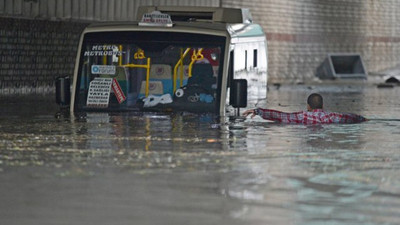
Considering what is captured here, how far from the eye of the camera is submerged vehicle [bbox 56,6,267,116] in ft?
55.6

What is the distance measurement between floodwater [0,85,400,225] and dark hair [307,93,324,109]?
31cm

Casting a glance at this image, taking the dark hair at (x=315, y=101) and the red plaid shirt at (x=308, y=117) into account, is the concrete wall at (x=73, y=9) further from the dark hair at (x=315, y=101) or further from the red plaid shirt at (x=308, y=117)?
the dark hair at (x=315, y=101)

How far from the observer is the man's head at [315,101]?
56.0ft

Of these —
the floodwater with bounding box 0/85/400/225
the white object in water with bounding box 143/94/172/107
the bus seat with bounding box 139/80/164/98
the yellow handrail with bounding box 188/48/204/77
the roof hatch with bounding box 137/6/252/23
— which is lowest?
the floodwater with bounding box 0/85/400/225

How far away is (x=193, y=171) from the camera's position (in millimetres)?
11781

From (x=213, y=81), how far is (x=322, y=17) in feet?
102

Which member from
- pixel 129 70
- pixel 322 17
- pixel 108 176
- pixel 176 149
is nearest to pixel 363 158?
pixel 176 149

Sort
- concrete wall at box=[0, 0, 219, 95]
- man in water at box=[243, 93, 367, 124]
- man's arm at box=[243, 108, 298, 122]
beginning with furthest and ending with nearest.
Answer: concrete wall at box=[0, 0, 219, 95] → man in water at box=[243, 93, 367, 124] → man's arm at box=[243, 108, 298, 122]

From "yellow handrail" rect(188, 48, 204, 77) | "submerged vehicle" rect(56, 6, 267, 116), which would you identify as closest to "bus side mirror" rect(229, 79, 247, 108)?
"submerged vehicle" rect(56, 6, 267, 116)

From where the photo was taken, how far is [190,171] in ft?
38.6

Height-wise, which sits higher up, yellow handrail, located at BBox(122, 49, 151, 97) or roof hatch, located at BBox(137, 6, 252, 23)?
roof hatch, located at BBox(137, 6, 252, 23)

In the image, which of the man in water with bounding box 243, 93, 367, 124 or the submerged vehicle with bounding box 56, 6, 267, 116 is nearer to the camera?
the submerged vehicle with bounding box 56, 6, 267, 116

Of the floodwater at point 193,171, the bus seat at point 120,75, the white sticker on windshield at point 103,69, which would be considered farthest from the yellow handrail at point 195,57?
the white sticker on windshield at point 103,69

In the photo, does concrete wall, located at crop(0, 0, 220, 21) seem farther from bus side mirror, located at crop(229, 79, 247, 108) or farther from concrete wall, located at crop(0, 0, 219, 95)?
bus side mirror, located at crop(229, 79, 247, 108)
